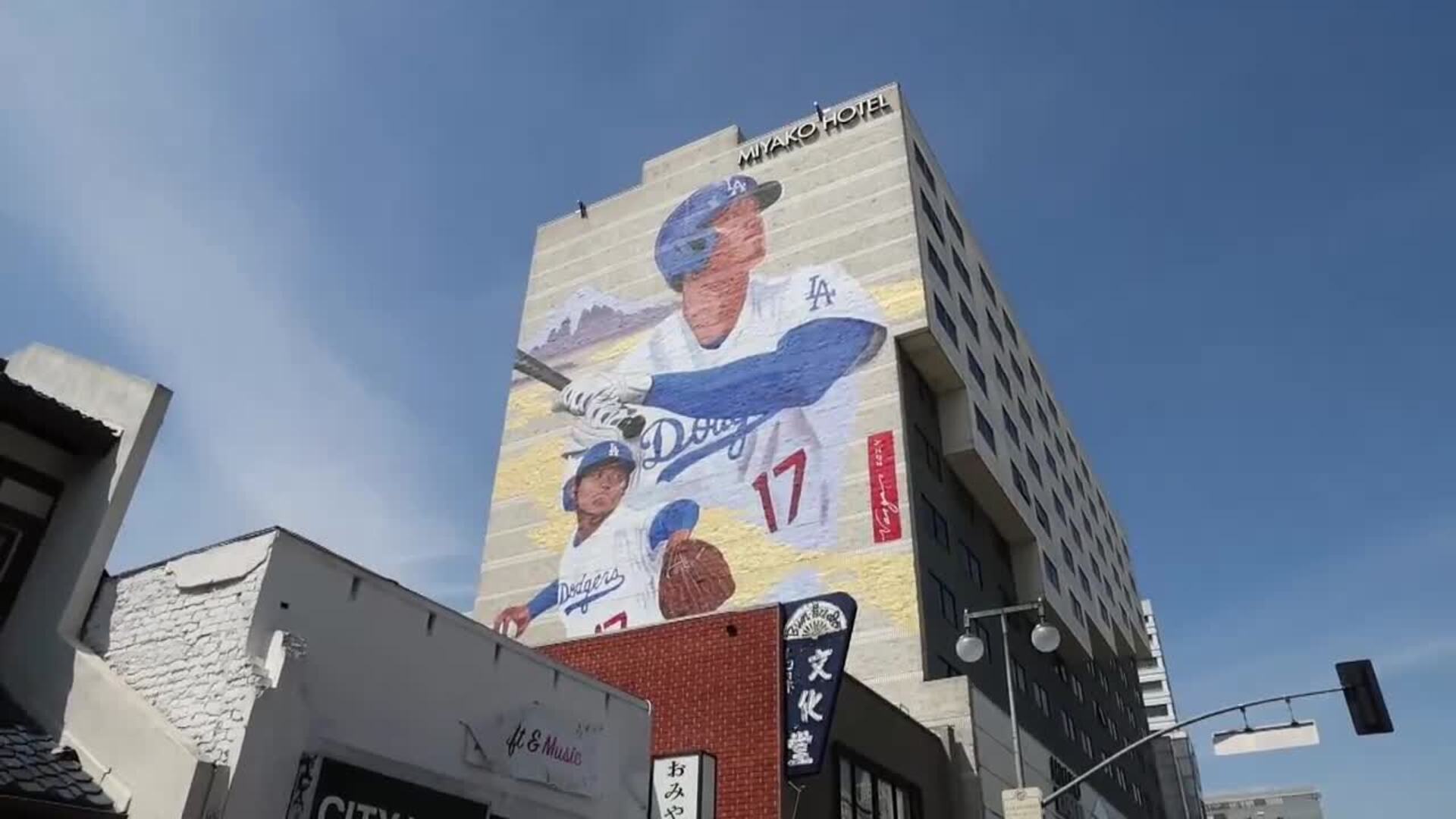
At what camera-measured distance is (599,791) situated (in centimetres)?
1862

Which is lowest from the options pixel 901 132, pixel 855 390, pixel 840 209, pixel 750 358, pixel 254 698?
pixel 254 698

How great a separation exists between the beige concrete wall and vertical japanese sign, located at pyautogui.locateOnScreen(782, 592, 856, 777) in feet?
51.6

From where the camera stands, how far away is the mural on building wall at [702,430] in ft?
149

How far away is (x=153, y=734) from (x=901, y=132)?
157 ft

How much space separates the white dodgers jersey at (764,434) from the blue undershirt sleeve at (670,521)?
1.66 ft

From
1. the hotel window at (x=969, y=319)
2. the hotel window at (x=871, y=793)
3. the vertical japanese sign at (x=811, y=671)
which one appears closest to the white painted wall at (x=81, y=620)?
the vertical japanese sign at (x=811, y=671)

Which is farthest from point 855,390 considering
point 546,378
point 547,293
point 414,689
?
point 414,689

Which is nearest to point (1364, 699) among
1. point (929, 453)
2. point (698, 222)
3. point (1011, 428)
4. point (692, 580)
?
point (929, 453)

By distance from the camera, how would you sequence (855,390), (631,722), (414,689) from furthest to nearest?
(855,390) → (631,722) → (414,689)

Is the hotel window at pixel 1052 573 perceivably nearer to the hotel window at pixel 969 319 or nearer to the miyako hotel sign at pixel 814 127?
the hotel window at pixel 969 319

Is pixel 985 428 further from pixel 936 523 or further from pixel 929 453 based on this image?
pixel 936 523

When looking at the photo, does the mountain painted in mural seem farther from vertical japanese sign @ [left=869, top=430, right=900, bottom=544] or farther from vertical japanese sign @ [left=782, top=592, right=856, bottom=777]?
vertical japanese sign @ [left=782, top=592, right=856, bottom=777]

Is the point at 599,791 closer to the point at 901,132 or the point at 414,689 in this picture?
the point at 414,689

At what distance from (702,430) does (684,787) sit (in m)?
29.8
